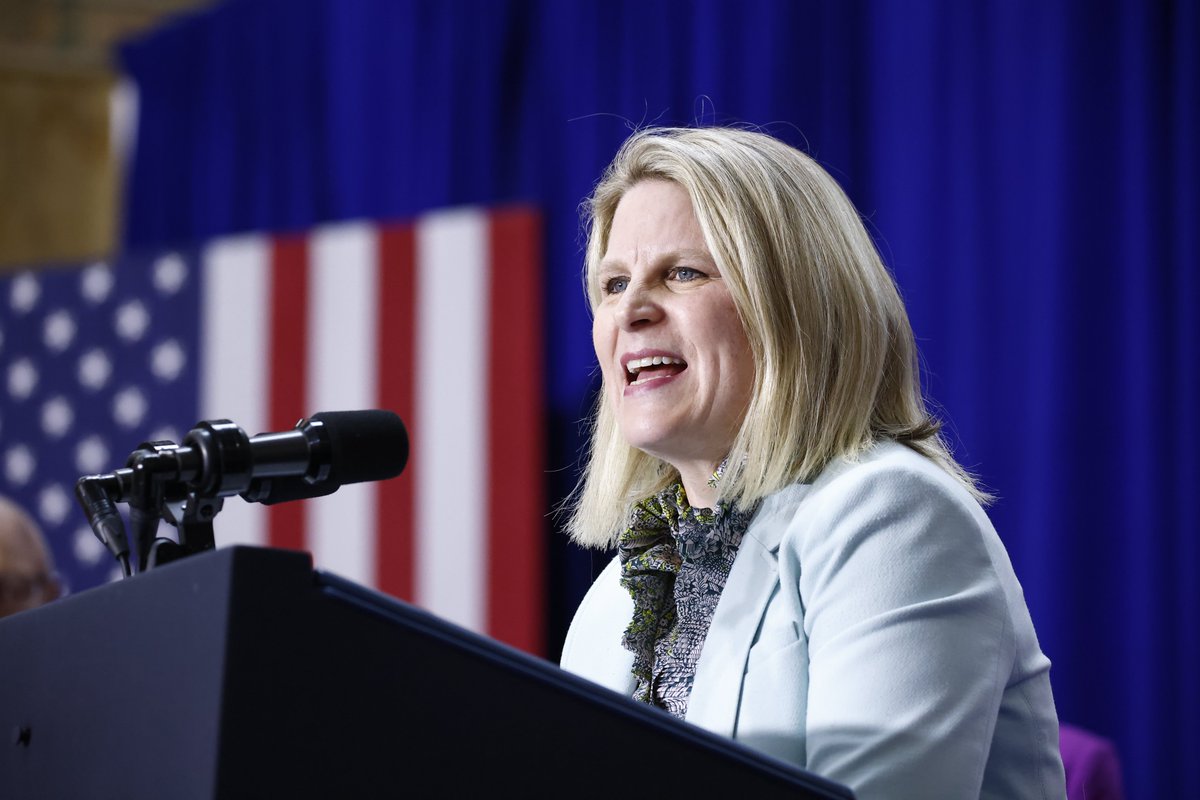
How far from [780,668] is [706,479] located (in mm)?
429

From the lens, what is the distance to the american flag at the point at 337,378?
13.3ft

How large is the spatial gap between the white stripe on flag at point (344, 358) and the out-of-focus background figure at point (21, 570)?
1417 mm

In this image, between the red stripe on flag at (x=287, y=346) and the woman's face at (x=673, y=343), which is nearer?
the woman's face at (x=673, y=343)

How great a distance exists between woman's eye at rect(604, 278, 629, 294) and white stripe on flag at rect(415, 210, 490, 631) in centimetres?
225

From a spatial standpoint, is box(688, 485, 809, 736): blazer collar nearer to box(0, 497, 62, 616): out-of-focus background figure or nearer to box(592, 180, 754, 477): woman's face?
box(592, 180, 754, 477): woman's face

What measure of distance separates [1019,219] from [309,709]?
9.54ft

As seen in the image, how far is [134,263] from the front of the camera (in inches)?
197

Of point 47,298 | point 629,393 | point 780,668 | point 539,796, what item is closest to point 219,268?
point 47,298

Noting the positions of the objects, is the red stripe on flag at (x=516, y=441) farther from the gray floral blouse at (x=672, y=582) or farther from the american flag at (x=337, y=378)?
the gray floral blouse at (x=672, y=582)

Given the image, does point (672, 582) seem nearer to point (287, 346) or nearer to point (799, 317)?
point (799, 317)

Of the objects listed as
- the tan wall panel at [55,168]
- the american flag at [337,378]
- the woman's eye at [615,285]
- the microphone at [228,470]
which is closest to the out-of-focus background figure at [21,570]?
the american flag at [337,378]

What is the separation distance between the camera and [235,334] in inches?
184

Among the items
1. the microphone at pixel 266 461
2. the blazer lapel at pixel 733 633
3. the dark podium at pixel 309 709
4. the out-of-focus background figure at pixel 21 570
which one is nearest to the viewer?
the dark podium at pixel 309 709

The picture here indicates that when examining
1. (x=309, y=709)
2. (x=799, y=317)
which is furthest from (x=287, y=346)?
(x=309, y=709)
